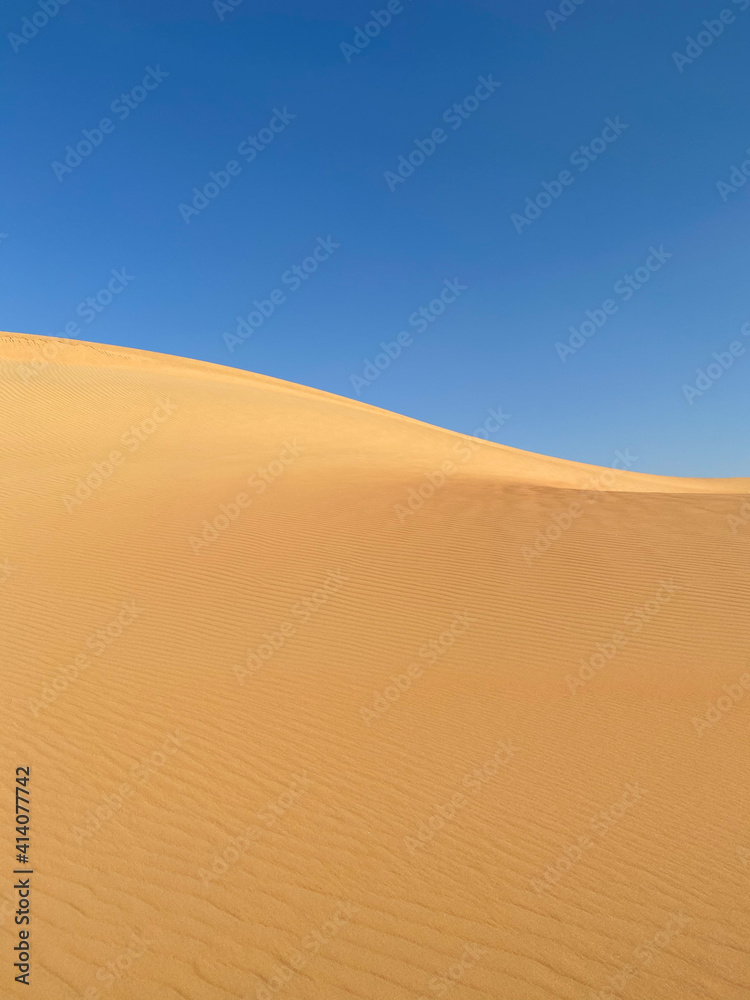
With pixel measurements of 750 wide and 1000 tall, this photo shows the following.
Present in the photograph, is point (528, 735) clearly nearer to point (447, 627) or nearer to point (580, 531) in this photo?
point (447, 627)

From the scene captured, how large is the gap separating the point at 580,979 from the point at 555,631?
4.86 metres

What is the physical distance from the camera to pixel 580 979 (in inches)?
127
